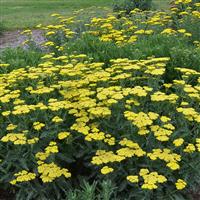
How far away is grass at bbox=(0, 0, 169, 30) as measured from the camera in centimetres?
1426

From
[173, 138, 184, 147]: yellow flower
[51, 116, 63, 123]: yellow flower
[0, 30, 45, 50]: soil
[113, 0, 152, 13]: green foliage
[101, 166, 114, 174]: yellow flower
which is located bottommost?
[0, 30, 45, 50]: soil

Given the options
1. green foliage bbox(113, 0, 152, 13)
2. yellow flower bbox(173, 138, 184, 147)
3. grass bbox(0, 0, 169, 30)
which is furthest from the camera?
grass bbox(0, 0, 169, 30)

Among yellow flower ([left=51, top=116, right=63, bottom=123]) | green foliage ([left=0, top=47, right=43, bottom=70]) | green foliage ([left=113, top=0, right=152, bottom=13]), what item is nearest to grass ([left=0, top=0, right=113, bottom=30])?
green foliage ([left=113, top=0, right=152, bottom=13])

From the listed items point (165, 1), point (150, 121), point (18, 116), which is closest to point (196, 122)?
point (150, 121)

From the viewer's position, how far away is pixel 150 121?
4.12m

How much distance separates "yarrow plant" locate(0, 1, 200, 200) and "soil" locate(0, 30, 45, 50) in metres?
6.29

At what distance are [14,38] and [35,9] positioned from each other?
5373 mm

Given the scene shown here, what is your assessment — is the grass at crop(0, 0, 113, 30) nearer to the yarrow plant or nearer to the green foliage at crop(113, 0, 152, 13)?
the green foliage at crop(113, 0, 152, 13)

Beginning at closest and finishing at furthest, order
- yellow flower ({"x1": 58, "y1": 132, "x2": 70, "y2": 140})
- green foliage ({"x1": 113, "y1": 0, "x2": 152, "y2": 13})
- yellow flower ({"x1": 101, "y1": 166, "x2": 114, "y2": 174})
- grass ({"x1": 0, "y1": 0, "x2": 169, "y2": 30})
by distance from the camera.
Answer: yellow flower ({"x1": 101, "y1": 166, "x2": 114, "y2": 174}), yellow flower ({"x1": 58, "y1": 132, "x2": 70, "y2": 140}), green foliage ({"x1": 113, "y1": 0, "x2": 152, "y2": 13}), grass ({"x1": 0, "y1": 0, "x2": 169, "y2": 30})

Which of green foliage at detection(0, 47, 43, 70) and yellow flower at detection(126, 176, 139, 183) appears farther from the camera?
green foliage at detection(0, 47, 43, 70)

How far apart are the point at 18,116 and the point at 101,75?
0.93 m

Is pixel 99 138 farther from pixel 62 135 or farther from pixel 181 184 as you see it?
pixel 181 184

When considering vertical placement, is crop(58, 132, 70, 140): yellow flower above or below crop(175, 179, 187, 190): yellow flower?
above

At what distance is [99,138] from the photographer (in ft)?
13.4
